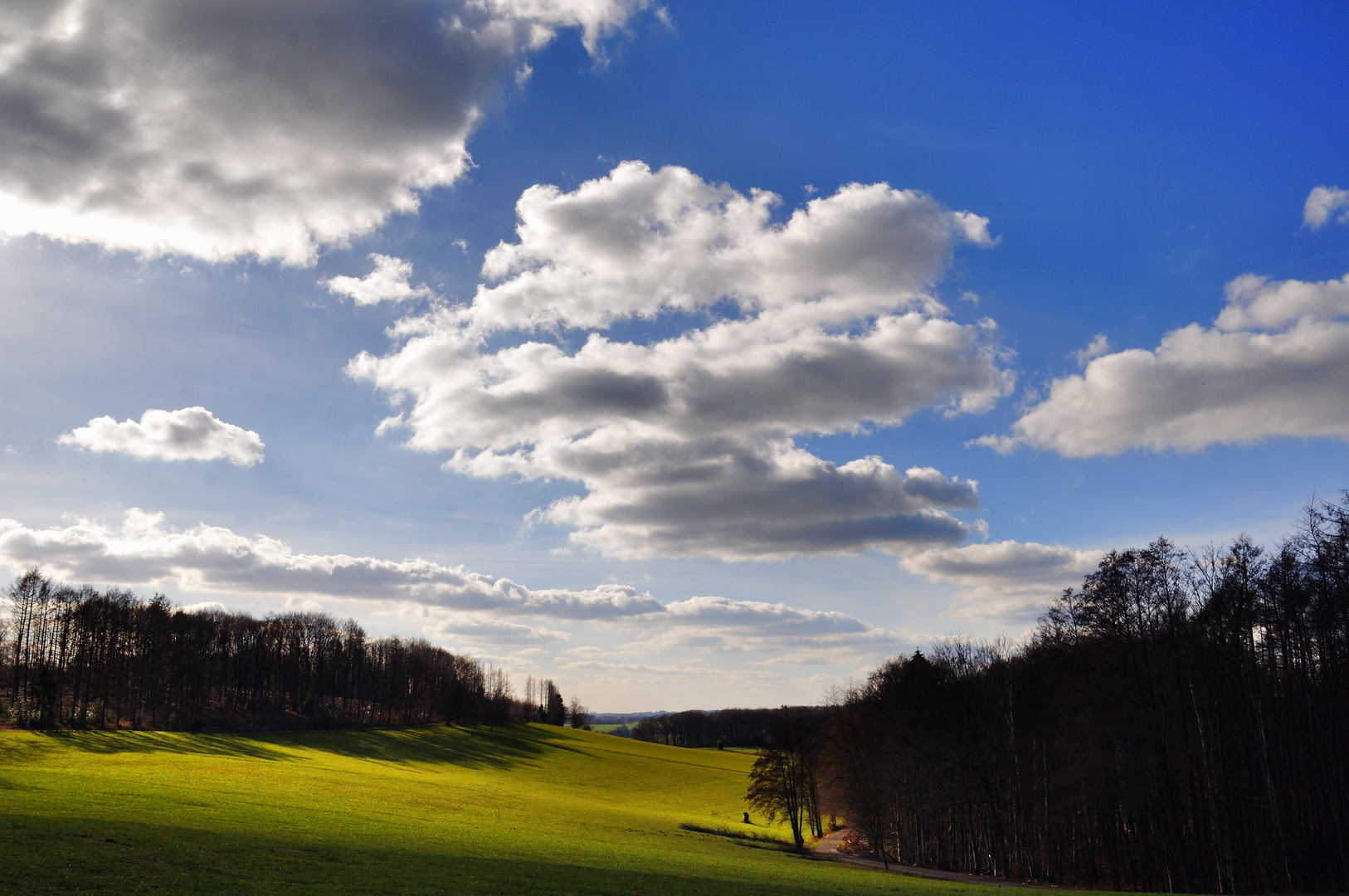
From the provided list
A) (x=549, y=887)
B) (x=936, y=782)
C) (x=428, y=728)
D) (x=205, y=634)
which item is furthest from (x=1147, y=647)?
(x=205, y=634)

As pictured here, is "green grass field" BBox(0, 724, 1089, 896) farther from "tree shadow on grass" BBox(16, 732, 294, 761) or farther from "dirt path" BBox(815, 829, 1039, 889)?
"dirt path" BBox(815, 829, 1039, 889)

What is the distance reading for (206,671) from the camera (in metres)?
117

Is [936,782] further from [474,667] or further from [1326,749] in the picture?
[474,667]

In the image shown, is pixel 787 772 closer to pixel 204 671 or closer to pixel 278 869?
pixel 278 869

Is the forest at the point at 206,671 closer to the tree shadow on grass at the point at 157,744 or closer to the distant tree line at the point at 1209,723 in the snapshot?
the tree shadow on grass at the point at 157,744

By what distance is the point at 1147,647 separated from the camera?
43.7m

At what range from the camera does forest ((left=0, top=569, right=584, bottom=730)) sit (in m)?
89.7

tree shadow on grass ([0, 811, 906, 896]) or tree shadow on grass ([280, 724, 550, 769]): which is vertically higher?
tree shadow on grass ([0, 811, 906, 896])

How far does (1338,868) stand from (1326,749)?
642 centimetres

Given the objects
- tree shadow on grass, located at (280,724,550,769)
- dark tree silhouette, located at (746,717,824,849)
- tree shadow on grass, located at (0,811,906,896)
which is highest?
tree shadow on grass, located at (0,811,906,896)

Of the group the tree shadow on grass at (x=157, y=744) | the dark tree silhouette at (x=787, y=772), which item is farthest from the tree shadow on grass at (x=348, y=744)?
the dark tree silhouette at (x=787, y=772)

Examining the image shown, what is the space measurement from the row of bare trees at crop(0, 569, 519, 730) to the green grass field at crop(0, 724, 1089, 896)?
12.1 metres

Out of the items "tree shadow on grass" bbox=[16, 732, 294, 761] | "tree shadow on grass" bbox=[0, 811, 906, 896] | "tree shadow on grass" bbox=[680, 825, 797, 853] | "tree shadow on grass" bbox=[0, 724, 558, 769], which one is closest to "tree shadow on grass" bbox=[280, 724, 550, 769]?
"tree shadow on grass" bbox=[0, 724, 558, 769]

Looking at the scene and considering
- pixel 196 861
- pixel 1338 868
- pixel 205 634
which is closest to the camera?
pixel 196 861
